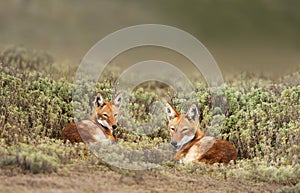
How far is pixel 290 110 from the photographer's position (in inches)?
566

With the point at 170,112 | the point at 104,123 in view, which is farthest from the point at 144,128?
the point at 104,123

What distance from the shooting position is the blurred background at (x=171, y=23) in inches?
1033

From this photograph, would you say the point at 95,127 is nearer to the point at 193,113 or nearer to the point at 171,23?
the point at 193,113

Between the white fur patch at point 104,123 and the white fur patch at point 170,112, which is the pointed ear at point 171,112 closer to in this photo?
the white fur patch at point 170,112

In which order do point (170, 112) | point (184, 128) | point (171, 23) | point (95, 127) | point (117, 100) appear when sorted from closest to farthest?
point (184, 128)
point (95, 127)
point (170, 112)
point (117, 100)
point (171, 23)

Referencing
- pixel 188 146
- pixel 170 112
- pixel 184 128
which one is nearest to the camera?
pixel 188 146

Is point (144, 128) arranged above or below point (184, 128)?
above

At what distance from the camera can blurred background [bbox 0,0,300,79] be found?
86.1 ft

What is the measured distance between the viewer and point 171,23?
1142 inches

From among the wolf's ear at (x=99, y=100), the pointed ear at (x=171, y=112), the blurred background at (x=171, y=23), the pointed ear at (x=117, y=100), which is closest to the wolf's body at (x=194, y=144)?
the pointed ear at (x=171, y=112)

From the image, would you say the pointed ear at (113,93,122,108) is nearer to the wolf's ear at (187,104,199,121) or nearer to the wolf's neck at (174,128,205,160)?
the wolf's ear at (187,104,199,121)

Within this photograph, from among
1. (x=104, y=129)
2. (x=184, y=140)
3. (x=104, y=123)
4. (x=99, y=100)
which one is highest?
(x=99, y=100)

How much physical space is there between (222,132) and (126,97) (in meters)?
2.52

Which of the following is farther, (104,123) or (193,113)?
(104,123)
